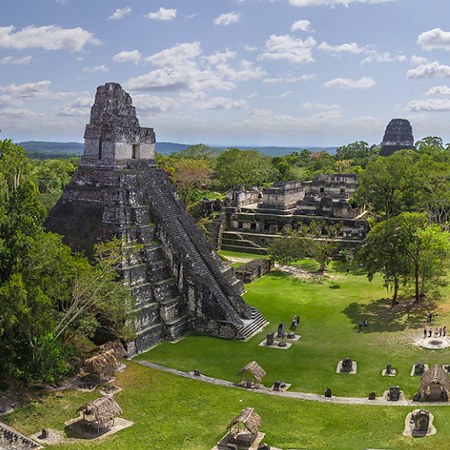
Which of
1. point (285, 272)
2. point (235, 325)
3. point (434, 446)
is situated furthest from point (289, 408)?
Answer: point (285, 272)

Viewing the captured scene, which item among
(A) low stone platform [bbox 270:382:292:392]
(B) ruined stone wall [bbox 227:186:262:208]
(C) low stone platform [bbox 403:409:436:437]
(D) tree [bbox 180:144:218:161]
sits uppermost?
(D) tree [bbox 180:144:218:161]

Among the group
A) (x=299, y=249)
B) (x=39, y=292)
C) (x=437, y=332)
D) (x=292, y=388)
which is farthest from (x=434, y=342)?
(x=39, y=292)

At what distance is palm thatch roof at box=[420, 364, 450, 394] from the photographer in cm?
1995

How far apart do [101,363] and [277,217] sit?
3261 cm

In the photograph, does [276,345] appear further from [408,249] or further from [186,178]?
[186,178]

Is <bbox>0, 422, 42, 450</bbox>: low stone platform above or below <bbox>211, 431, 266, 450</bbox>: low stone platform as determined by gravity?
above

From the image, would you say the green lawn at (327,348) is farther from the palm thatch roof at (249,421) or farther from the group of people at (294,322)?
the palm thatch roof at (249,421)

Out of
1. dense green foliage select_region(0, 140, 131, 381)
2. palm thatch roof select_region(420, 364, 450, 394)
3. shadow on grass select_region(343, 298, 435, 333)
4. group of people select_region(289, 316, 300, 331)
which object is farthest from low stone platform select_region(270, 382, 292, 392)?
shadow on grass select_region(343, 298, 435, 333)

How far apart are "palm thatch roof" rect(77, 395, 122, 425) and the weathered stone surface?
3805 inches

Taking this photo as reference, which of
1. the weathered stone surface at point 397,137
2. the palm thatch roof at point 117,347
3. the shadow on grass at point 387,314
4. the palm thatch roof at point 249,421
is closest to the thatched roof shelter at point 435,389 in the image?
the palm thatch roof at point 249,421

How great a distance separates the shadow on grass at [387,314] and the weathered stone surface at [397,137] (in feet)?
257

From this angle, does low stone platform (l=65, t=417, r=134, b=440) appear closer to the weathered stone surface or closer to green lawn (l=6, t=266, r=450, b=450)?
green lawn (l=6, t=266, r=450, b=450)

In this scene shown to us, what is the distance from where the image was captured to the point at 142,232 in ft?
90.1

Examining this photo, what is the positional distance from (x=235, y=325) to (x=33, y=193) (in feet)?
38.8
